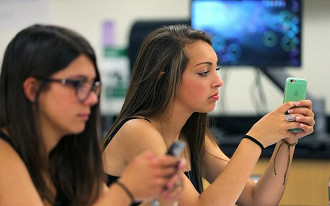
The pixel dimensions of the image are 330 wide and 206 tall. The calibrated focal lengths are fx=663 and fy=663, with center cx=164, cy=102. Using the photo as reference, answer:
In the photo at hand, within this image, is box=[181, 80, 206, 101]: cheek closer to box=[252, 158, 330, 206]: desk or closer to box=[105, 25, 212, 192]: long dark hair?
box=[105, 25, 212, 192]: long dark hair

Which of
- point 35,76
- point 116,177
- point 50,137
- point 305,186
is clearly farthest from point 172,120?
point 305,186

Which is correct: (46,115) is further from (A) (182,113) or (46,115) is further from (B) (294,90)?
(B) (294,90)

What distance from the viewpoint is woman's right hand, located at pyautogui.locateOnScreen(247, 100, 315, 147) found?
1.93 metres

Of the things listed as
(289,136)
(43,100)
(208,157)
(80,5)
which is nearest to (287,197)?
(208,157)

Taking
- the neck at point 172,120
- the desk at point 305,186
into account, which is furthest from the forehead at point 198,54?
the desk at point 305,186

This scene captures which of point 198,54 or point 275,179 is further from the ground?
point 198,54

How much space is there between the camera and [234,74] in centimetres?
420

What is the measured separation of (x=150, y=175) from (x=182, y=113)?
0.76 meters

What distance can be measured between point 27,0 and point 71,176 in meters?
3.15

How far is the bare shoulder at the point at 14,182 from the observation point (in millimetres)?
1345

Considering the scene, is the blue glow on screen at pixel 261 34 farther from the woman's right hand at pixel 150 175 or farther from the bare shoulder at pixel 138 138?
the woman's right hand at pixel 150 175

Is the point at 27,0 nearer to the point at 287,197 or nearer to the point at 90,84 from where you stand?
the point at 287,197

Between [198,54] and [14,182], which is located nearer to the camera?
[14,182]

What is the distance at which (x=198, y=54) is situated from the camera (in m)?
1.97
